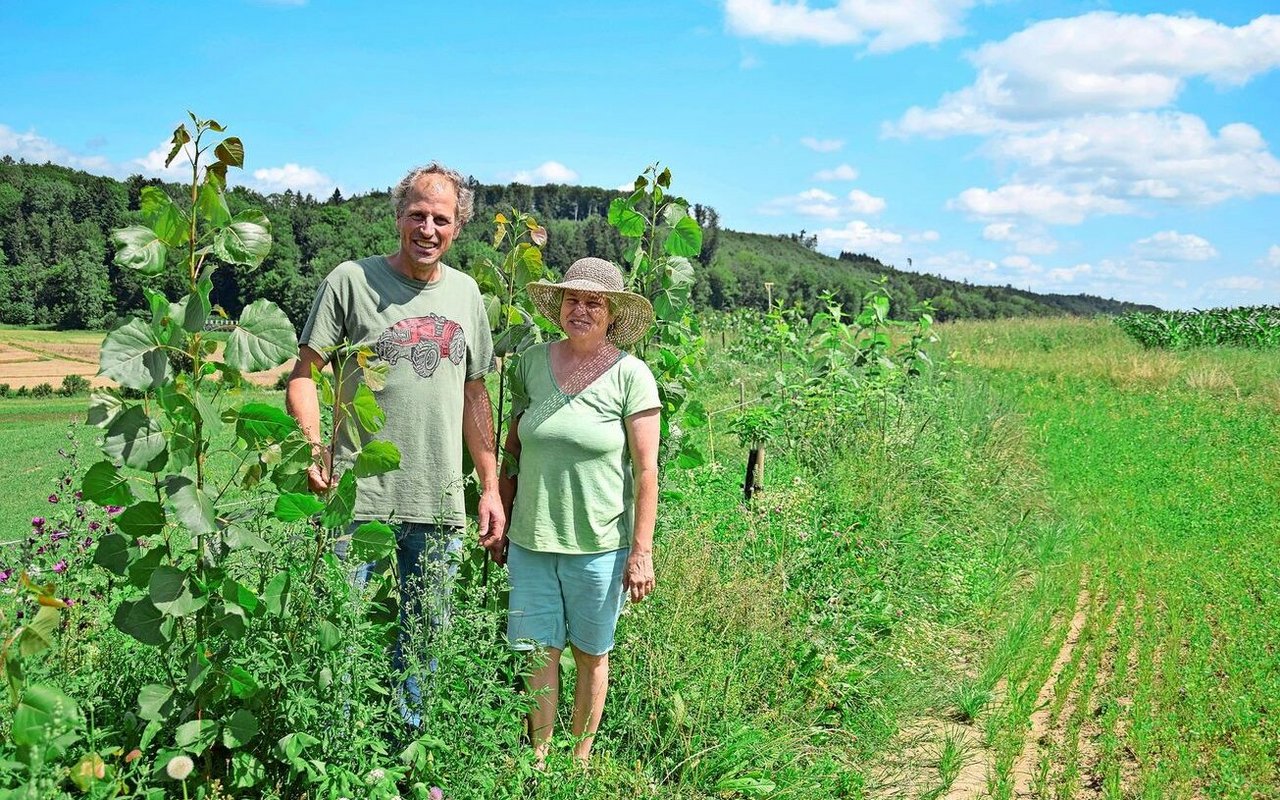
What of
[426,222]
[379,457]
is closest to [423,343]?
[426,222]

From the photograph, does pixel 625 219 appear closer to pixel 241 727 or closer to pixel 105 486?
pixel 105 486

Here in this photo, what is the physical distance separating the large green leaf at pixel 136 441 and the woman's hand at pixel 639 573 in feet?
5.10

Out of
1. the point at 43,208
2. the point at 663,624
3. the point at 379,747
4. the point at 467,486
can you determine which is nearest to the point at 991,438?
the point at 663,624

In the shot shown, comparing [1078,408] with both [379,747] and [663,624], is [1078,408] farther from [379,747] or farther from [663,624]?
[379,747]

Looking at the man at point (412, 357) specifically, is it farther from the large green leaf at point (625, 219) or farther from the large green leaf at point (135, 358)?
the large green leaf at point (625, 219)

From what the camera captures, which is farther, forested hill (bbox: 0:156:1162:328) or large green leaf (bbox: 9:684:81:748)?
forested hill (bbox: 0:156:1162:328)

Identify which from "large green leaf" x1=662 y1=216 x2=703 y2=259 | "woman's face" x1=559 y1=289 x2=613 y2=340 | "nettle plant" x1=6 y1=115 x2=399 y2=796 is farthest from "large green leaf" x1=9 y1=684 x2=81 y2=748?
"large green leaf" x1=662 y1=216 x2=703 y2=259

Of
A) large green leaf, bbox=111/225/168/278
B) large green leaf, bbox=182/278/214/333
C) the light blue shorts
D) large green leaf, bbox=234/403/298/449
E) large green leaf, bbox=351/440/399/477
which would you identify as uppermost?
large green leaf, bbox=111/225/168/278

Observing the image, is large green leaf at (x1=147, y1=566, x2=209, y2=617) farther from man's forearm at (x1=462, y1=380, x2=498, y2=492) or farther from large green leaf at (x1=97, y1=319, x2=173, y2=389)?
man's forearm at (x1=462, y1=380, x2=498, y2=492)

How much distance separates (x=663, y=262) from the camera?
13.5ft

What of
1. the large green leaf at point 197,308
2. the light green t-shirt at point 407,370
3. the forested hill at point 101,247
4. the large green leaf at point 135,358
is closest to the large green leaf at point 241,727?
the light green t-shirt at point 407,370

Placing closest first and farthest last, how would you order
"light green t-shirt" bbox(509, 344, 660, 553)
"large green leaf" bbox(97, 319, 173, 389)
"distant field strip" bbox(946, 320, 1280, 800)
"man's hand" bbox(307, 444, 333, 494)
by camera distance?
"large green leaf" bbox(97, 319, 173, 389), "man's hand" bbox(307, 444, 333, 494), "light green t-shirt" bbox(509, 344, 660, 553), "distant field strip" bbox(946, 320, 1280, 800)

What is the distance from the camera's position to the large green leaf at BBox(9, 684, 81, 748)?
1.92m

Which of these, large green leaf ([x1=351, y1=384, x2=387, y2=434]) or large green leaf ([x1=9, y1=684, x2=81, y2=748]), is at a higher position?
large green leaf ([x1=351, y1=384, x2=387, y2=434])
